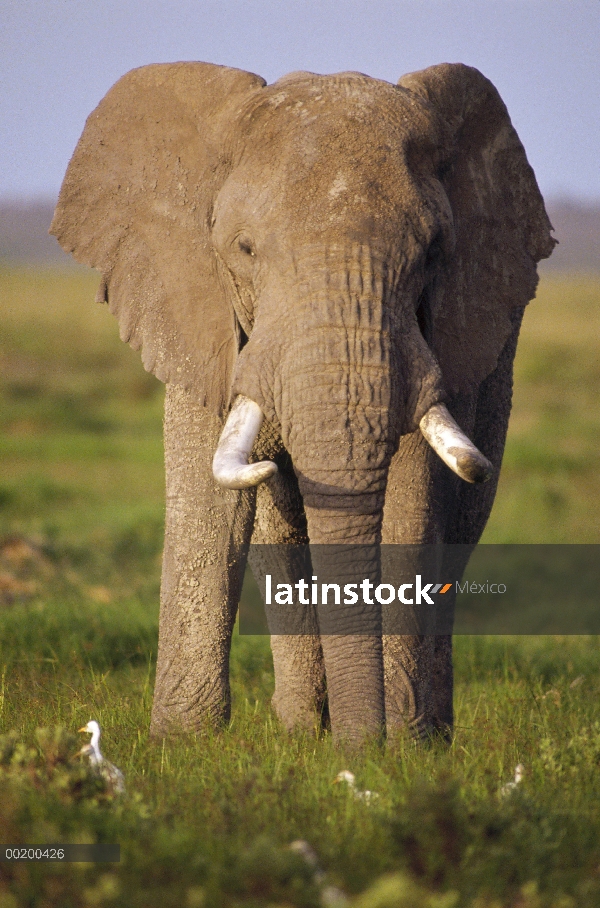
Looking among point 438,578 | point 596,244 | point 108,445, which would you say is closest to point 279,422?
point 438,578

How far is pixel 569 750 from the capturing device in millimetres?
4387

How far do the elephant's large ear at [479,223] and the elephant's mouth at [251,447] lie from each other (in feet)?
2.26

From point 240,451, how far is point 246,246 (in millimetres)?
770

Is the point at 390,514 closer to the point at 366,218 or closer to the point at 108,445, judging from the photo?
the point at 366,218

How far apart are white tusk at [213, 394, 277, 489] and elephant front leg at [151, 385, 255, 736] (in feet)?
1.84

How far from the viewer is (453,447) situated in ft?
13.3

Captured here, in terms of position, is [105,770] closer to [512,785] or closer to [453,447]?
[512,785]

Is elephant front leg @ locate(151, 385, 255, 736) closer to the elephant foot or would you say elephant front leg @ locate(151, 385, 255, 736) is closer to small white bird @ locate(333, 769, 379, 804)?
the elephant foot

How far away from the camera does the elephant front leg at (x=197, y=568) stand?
4.77 m

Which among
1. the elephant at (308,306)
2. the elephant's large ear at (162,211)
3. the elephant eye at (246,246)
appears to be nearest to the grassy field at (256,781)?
the elephant at (308,306)

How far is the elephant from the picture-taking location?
408 cm

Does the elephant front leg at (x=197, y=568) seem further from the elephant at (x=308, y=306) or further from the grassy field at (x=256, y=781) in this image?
the grassy field at (x=256, y=781)

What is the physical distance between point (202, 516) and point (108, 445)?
14.8 m

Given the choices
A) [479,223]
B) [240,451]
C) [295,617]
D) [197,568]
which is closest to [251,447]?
[240,451]
